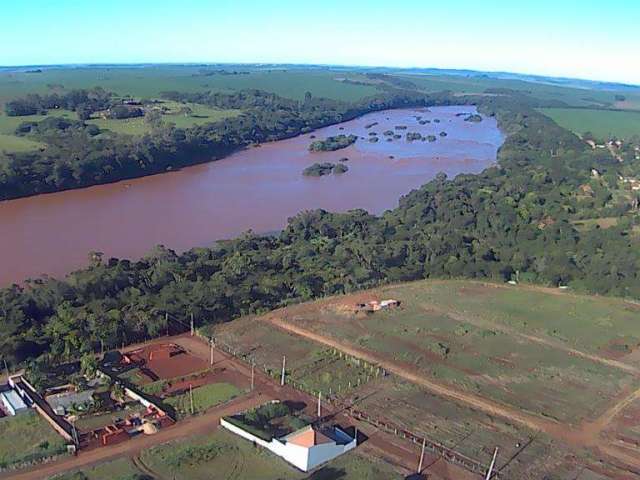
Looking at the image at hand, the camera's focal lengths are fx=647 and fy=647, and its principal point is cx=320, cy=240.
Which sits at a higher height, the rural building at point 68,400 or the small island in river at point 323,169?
the small island in river at point 323,169

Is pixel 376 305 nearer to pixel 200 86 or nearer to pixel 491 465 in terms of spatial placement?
pixel 491 465

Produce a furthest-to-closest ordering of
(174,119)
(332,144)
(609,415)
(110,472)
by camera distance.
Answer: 1. (174,119)
2. (332,144)
3. (609,415)
4. (110,472)

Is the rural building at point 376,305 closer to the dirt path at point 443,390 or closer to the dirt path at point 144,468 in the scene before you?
the dirt path at point 443,390

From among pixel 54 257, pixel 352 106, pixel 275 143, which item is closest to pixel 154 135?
pixel 275 143

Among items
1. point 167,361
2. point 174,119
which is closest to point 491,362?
point 167,361

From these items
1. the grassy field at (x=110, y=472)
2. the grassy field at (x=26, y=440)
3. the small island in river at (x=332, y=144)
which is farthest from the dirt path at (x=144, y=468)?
the small island in river at (x=332, y=144)
